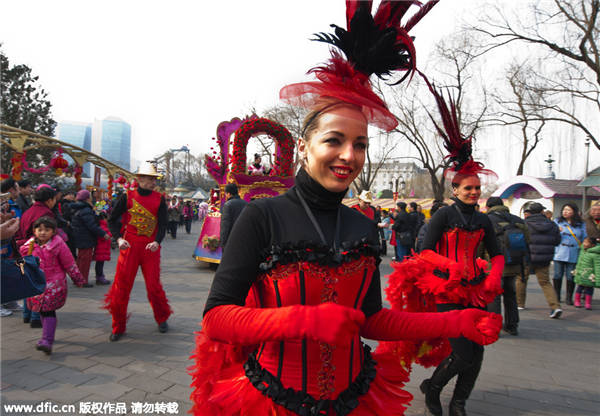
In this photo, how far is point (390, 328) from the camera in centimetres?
151

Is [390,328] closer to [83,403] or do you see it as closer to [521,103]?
[83,403]

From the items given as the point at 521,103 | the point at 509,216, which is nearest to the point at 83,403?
Result: the point at 509,216

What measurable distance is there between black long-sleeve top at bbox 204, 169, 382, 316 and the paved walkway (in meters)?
2.29

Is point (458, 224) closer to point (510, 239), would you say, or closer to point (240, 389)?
point (240, 389)

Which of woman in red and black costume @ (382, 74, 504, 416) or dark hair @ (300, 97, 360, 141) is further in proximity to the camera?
woman in red and black costume @ (382, 74, 504, 416)

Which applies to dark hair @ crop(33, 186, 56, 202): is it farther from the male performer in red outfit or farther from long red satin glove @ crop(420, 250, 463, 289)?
long red satin glove @ crop(420, 250, 463, 289)

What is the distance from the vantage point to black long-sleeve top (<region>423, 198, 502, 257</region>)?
327cm

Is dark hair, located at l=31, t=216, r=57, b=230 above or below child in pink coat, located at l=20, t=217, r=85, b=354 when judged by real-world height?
above

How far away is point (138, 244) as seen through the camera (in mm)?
4551

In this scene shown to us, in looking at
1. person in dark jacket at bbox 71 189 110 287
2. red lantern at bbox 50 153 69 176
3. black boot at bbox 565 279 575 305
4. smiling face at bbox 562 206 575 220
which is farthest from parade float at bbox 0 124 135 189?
black boot at bbox 565 279 575 305

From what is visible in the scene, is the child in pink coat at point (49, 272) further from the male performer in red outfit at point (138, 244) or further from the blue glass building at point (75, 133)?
the blue glass building at point (75, 133)

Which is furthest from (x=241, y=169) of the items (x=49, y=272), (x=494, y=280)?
(x=494, y=280)

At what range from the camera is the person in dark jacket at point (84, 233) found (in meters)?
7.12

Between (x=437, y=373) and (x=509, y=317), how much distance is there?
2.98 metres
